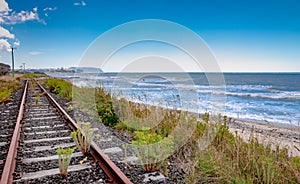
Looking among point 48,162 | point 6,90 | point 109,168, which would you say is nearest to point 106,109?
point 48,162

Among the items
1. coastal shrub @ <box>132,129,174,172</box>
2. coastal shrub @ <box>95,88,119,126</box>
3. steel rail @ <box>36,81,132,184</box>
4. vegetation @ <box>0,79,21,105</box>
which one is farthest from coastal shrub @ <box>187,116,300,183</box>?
vegetation @ <box>0,79,21,105</box>

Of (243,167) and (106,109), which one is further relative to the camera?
(106,109)

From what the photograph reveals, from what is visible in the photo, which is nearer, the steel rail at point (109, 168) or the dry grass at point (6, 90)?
the steel rail at point (109, 168)

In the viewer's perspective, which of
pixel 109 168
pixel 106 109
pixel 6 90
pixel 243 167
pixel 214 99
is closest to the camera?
pixel 109 168

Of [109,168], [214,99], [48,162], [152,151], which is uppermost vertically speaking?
[152,151]

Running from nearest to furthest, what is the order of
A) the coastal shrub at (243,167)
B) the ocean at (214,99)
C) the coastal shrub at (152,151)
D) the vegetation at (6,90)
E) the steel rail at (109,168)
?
the steel rail at (109,168) < the coastal shrub at (243,167) < the coastal shrub at (152,151) < the ocean at (214,99) < the vegetation at (6,90)

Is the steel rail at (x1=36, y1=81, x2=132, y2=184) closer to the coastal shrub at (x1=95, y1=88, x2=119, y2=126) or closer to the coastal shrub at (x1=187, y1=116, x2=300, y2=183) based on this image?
the coastal shrub at (x1=187, y1=116, x2=300, y2=183)

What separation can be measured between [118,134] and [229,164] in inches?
107

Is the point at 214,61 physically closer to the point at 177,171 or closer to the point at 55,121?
the point at 177,171

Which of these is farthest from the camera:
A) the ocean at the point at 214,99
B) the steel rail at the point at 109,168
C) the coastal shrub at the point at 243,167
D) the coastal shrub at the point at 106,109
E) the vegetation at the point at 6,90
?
the vegetation at the point at 6,90

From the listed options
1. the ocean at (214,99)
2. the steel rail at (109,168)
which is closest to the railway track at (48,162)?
the steel rail at (109,168)

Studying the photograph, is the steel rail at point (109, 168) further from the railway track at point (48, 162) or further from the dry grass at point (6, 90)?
the dry grass at point (6, 90)

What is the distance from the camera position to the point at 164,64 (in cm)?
605

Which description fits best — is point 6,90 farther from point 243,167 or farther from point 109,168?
point 243,167
